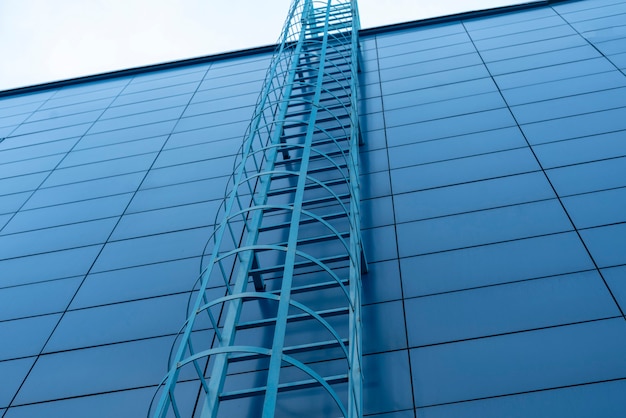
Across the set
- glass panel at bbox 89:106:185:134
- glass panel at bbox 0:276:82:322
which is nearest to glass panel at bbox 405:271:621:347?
glass panel at bbox 0:276:82:322

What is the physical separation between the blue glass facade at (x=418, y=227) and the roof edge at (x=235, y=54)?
50cm

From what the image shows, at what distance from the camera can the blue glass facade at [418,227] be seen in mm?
6438

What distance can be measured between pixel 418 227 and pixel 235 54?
9.72 meters

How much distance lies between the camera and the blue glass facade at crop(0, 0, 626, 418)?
253 inches

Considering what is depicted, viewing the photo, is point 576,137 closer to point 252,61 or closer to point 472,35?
point 472,35

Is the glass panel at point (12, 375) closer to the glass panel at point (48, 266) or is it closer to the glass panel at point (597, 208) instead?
the glass panel at point (48, 266)

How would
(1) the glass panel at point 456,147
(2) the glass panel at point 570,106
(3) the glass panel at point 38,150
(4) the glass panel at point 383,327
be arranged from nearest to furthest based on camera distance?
(4) the glass panel at point 383,327
(1) the glass panel at point 456,147
(2) the glass panel at point 570,106
(3) the glass panel at point 38,150

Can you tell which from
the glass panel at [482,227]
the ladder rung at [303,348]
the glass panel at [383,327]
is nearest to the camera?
the ladder rung at [303,348]

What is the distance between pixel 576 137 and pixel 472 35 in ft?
17.9

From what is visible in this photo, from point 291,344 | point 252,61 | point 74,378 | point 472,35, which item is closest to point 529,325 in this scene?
point 291,344

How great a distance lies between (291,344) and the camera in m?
7.17

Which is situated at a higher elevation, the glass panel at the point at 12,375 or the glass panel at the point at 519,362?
the glass panel at the point at 519,362

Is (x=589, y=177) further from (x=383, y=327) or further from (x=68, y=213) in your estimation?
(x=68, y=213)

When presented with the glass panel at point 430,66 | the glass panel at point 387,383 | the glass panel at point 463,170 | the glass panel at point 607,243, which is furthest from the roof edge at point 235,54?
the glass panel at point 387,383
